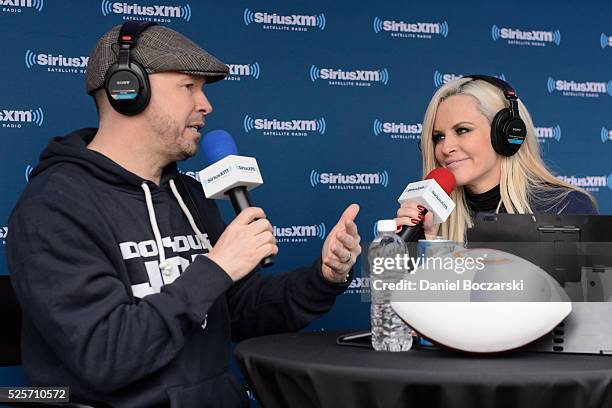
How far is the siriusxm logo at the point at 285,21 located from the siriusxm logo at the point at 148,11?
32 centimetres

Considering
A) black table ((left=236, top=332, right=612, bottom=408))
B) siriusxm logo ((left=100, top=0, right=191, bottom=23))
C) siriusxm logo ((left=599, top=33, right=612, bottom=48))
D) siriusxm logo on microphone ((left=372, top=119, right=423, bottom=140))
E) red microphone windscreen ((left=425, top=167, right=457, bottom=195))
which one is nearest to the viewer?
black table ((left=236, top=332, right=612, bottom=408))

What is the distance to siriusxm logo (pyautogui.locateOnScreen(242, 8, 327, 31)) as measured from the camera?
414cm

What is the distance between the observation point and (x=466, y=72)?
4.63 meters

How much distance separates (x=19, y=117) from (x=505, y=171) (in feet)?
6.80

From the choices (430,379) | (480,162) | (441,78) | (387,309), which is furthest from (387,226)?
(441,78)

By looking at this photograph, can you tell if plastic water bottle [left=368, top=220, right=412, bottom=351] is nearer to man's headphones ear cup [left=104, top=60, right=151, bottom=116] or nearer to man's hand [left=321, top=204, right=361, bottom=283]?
man's hand [left=321, top=204, right=361, bottom=283]

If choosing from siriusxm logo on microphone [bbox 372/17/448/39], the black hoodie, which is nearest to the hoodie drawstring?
the black hoodie

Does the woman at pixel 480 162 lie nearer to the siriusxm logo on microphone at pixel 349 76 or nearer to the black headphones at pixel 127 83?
the siriusxm logo on microphone at pixel 349 76

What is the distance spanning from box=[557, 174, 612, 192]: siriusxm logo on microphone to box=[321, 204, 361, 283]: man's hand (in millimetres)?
2733

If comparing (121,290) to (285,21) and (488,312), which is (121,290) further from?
(285,21)

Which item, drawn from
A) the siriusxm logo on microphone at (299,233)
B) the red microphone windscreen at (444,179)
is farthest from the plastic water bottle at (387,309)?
the siriusxm logo on microphone at (299,233)

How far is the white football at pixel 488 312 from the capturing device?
1769mm

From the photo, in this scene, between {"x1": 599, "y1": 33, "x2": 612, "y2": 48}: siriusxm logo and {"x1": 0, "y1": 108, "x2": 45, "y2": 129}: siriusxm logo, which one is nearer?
{"x1": 0, "y1": 108, "x2": 45, "y2": 129}: siriusxm logo

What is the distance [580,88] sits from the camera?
191 inches
